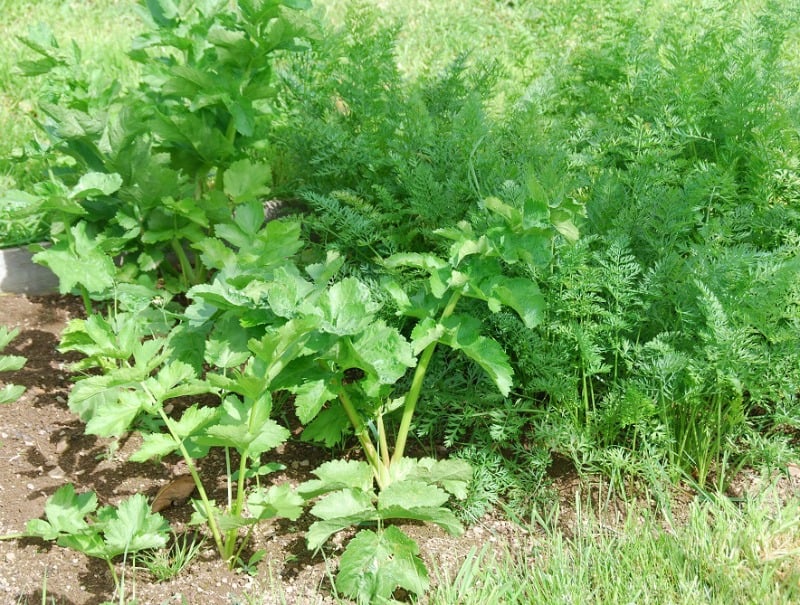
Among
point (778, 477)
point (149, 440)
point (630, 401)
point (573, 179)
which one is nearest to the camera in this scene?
point (149, 440)

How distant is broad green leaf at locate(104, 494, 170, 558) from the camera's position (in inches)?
91.7

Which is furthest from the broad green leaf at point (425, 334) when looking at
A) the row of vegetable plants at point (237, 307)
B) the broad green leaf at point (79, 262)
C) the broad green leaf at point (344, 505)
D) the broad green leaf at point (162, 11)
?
the broad green leaf at point (162, 11)

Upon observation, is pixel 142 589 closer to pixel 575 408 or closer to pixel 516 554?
pixel 516 554

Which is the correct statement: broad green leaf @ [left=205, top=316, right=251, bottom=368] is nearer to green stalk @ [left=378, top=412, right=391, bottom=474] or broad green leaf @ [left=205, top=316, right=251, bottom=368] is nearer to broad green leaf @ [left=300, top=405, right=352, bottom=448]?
broad green leaf @ [left=300, top=405, right=352, bottom=448]

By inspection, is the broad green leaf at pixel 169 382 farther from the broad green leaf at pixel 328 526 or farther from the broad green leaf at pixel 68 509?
the broad green leaf at pixel 328 526

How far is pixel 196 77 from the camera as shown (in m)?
3.18

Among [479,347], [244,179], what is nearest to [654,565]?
[479,347]

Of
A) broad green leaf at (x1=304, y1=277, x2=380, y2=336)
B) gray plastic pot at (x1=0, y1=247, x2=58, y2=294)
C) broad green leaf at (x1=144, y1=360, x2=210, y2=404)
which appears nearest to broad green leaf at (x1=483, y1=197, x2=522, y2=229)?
broad green leaf at (x1=304, y1=277, x2=380, y2=336)

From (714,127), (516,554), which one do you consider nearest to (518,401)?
(516,554)

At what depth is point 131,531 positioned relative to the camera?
2.34 m

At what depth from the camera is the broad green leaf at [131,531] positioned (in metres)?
2.33

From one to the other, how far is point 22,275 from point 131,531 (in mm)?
1640

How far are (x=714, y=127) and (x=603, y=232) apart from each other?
654mm

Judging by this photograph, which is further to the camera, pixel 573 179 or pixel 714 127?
pixel 714 127
